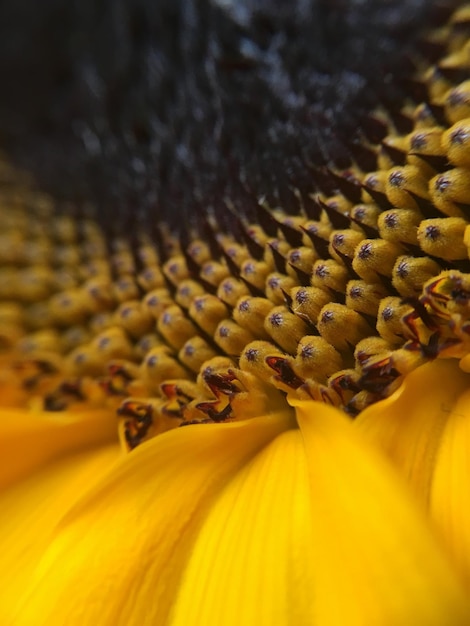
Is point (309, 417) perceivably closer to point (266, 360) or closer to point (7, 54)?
point (266, 360)

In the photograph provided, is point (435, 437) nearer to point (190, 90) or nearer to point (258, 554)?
point (258, 554)

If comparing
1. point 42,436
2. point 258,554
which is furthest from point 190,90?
point 258,554

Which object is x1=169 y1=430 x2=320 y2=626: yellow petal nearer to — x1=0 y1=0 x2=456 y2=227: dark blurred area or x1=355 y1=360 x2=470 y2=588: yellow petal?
x1=355 y1=360 x2=470 y2=588: yellow petal

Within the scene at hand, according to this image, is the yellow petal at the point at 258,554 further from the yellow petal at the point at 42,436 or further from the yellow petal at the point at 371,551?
the yellow petal at the point at 42,436

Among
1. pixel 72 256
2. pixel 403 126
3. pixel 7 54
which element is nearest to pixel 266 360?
pixel 403 126

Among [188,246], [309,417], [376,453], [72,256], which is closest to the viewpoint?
[376,453]

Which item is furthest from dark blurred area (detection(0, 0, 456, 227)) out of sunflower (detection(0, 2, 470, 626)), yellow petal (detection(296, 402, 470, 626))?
yellow petal (detection(296, 402, 470, 626))
